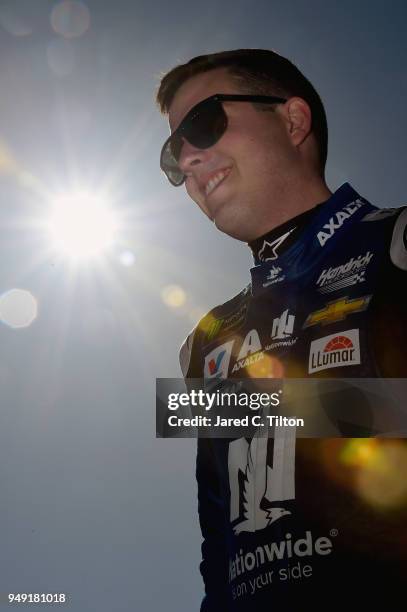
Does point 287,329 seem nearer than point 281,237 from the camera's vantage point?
Yes

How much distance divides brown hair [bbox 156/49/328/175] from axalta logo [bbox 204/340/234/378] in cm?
113

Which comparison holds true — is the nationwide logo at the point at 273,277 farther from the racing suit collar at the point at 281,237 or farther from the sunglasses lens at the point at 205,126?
the sunglasses lens at the point at 205,126

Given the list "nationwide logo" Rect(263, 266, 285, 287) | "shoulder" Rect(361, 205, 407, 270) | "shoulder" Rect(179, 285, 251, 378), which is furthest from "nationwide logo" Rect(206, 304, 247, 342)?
"shoulder" Rect(361, 205, 407, 270)

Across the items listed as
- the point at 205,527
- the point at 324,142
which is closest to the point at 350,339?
the point at 205,527

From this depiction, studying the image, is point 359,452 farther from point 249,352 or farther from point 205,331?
point 205,331

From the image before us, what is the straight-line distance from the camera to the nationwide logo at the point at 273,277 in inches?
99.2

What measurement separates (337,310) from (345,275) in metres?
0.18

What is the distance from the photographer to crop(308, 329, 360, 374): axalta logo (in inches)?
73.9

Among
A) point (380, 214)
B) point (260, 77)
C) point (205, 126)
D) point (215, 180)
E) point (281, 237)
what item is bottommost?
point (380, 214)

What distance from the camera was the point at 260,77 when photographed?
2.98 m

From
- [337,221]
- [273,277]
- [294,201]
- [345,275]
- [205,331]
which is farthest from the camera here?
[205,331]

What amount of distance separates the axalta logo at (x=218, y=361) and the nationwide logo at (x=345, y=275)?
0.62 meters

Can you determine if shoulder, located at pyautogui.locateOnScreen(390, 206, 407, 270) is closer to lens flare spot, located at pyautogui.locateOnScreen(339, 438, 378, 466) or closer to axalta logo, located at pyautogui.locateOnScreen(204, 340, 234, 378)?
lens flare spot, located at pyautogui.locateOnScreen(339, 438, 378, 466)

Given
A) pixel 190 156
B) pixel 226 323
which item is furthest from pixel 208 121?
pixel 226 323
